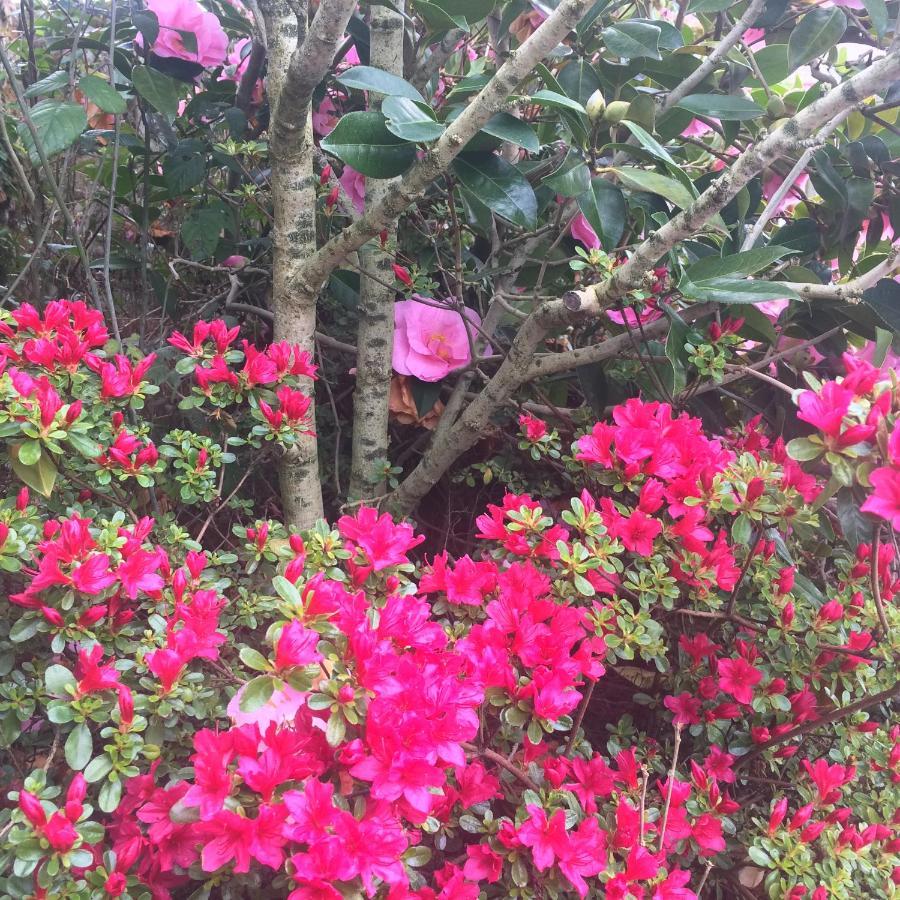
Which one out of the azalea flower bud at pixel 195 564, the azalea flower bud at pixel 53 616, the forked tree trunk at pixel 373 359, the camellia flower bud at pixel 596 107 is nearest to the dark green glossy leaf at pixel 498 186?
the camellia flower bud at pixel 596 107

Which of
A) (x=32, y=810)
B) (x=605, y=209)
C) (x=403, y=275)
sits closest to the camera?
(x=32, y=810)

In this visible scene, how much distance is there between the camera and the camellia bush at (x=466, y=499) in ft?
1.74

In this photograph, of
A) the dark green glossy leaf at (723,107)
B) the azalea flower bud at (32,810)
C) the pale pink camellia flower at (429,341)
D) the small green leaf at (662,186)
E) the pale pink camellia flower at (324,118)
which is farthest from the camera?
the pale pink camellia flower at (324,118)

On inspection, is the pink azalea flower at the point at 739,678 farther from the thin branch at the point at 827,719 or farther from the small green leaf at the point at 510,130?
the small green leaf at the point at 510,130

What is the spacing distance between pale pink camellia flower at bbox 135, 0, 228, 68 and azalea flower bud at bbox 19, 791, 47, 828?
→ 3.59 ft

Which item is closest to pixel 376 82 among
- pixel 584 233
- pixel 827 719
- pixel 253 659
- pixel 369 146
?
pixel 369 146

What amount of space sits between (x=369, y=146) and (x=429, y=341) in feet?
1.33

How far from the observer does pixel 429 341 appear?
1.17 m

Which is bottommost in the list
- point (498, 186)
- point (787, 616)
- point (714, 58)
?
point (787, 616)

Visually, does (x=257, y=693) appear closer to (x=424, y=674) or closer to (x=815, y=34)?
(x=424, y=674)

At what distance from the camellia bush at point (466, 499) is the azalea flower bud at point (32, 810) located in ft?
0.05

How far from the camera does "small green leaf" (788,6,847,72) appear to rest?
91 centimetres

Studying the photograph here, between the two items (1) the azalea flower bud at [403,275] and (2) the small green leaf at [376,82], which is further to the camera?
(1) the azalea flower bud at [403,275]

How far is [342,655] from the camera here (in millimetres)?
541
